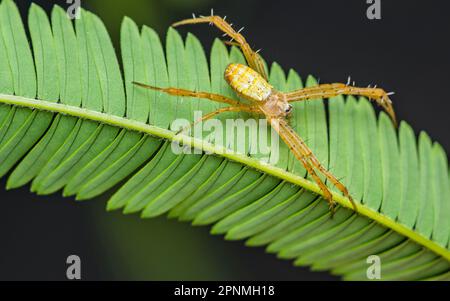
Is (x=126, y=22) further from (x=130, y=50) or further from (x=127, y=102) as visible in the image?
(x=127, y=102)

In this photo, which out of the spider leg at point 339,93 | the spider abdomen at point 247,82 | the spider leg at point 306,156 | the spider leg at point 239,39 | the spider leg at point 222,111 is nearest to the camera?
the spider leg at point 222,111

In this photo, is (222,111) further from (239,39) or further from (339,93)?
(339,93)

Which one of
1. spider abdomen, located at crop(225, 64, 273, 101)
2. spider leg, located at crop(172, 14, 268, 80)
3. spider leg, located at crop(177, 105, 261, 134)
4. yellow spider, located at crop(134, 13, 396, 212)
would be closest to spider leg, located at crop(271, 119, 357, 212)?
yellow spider, located at crop(134, 13, 396, 212)

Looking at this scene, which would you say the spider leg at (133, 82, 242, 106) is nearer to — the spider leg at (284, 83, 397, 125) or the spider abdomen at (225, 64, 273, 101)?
the spider abdomen at (225, 64, 273, 101)

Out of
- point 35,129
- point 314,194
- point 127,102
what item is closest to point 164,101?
point 127,102

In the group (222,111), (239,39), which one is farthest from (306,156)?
(239,39)
